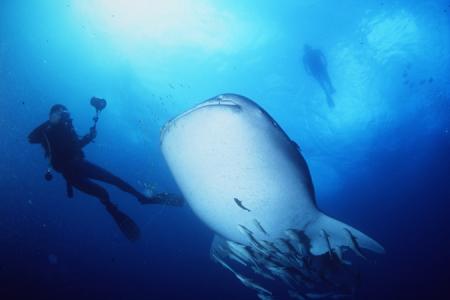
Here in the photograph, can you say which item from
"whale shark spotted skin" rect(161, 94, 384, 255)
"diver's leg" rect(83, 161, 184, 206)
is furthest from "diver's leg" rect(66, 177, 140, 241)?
"whale shark spotted skin" rect(161, 94, 384, 255)

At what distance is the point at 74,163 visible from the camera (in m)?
8.07

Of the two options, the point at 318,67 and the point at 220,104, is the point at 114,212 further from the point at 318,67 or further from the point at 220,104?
the point at 318,67

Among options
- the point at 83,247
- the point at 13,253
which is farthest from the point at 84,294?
the point at 13,253

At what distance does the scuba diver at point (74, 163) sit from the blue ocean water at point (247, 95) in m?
8.11

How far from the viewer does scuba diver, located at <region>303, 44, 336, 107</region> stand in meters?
14.6

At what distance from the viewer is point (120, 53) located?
16.9 meters

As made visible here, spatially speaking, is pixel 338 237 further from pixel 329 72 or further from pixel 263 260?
pixel 329 72

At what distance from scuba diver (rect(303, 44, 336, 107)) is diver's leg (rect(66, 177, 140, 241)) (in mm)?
11107

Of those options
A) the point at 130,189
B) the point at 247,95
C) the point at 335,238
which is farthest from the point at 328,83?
the point at 335,238

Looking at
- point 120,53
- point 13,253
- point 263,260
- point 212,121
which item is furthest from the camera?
point 13,253

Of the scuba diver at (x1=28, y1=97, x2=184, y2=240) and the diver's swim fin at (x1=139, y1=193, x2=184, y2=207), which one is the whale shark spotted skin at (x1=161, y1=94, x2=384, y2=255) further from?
the scuba diver at (x1=28, y1=97, x2=184, y2=240)

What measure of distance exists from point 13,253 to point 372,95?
41231 millimetres

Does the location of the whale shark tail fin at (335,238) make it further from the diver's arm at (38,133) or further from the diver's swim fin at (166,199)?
the diver's arm at (38,133)

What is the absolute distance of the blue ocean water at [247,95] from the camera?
45.5 ft
